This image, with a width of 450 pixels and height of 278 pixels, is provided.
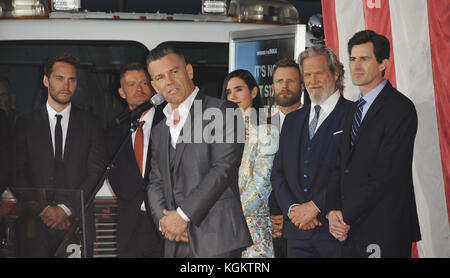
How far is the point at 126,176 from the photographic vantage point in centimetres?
393

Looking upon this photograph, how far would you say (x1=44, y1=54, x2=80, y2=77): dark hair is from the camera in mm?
3939

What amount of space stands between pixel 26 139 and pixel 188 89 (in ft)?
3.41

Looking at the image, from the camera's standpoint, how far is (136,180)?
156 inches

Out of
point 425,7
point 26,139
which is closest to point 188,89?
point 26,139

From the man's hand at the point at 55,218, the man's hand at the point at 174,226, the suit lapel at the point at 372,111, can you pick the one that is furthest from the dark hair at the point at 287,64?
the man's hand at the point at 55,218

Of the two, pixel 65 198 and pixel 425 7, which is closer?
pixel 65 198

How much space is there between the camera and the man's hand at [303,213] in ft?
12.5

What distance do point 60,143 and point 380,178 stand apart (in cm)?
195

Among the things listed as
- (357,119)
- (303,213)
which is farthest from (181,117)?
(357,119)

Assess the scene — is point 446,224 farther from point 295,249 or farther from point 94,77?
point 94,77

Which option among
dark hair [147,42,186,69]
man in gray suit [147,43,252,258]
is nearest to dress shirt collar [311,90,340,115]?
man in gray suit [147,43,252,258]

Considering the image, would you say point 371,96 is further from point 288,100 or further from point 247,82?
point 247,82

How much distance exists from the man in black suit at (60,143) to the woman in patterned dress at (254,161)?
0.89 meters

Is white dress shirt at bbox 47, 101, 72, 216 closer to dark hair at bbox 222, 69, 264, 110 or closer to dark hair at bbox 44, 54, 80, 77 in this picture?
dark hair at bbox 44, 54, 80, 77
